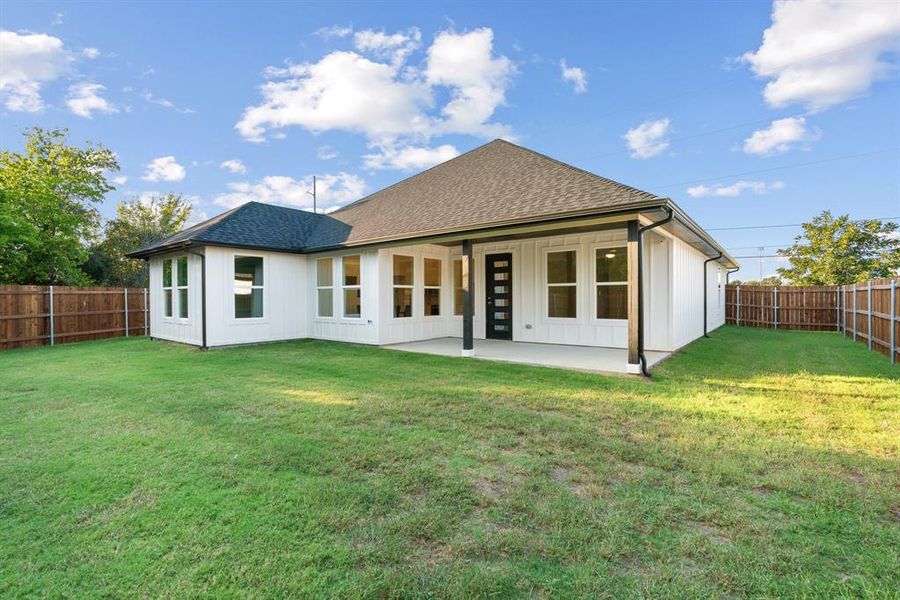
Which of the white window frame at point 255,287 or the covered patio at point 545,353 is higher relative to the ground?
the white window frame at point 255,287

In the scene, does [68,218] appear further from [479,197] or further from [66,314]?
[479,197]

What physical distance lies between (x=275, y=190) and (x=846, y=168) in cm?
3141

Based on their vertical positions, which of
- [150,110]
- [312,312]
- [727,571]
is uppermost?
[150,110]

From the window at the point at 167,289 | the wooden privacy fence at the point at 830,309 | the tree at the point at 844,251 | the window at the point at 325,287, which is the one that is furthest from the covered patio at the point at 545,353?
the tree at the point at 844,251

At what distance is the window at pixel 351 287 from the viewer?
10102mm

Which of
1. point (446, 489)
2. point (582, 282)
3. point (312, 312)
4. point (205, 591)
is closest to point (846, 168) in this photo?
point (582, 282)

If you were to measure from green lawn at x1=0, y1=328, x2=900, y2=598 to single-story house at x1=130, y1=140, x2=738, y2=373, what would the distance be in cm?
332

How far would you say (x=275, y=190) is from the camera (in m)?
25.4

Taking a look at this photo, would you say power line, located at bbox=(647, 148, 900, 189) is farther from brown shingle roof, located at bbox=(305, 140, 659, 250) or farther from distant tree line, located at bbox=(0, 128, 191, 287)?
distant tree line, located at bbox=(0, 128, 191, 287)

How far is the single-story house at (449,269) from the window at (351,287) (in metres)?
0.04

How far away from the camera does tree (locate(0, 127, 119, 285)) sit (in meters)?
13.6

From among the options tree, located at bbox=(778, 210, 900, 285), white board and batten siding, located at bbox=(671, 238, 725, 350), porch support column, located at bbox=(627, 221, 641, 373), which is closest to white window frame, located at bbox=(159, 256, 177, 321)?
porch support column, located at bbox=(627, 221, 641, 373)

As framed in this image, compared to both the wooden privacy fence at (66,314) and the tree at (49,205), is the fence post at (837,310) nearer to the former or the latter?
the wooden privacy fence at (66,314)

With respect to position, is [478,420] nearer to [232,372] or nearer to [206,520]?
[206,520]
